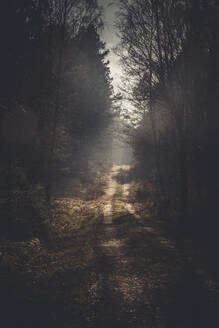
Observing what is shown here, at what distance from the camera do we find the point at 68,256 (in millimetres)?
7301

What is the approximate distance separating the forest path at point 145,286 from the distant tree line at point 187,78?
8.94ft

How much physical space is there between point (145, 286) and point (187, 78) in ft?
26.7

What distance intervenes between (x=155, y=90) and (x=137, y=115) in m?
4.15

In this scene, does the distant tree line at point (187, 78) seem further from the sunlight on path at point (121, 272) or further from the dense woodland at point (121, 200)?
the sunlight on path at point (121, 272)

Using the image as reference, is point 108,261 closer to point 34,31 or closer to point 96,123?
point 34,31

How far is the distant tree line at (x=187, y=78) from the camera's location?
9.37 m

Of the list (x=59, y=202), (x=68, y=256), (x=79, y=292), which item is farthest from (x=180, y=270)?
(x=59, y=202)

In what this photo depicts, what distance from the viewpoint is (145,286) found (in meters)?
5.40

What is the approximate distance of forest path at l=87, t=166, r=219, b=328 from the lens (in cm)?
426

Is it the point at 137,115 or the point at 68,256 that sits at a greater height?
the point at 137,115

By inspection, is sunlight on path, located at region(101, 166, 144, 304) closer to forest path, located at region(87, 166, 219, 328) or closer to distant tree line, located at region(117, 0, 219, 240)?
forest path, located at region(87, 166, 219, 328)

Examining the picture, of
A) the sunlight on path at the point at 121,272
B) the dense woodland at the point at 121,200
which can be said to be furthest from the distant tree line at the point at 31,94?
the sunlight on path at the point at 121,272

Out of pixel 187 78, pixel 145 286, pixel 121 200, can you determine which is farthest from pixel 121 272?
pixel 121 200

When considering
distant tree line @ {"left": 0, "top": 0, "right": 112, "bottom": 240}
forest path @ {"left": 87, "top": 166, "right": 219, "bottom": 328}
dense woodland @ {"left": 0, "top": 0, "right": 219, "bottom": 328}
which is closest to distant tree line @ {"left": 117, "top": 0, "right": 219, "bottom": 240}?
dense woodland @ {"left": 0, "top": 0, "right": 219, "bottom": 328}
